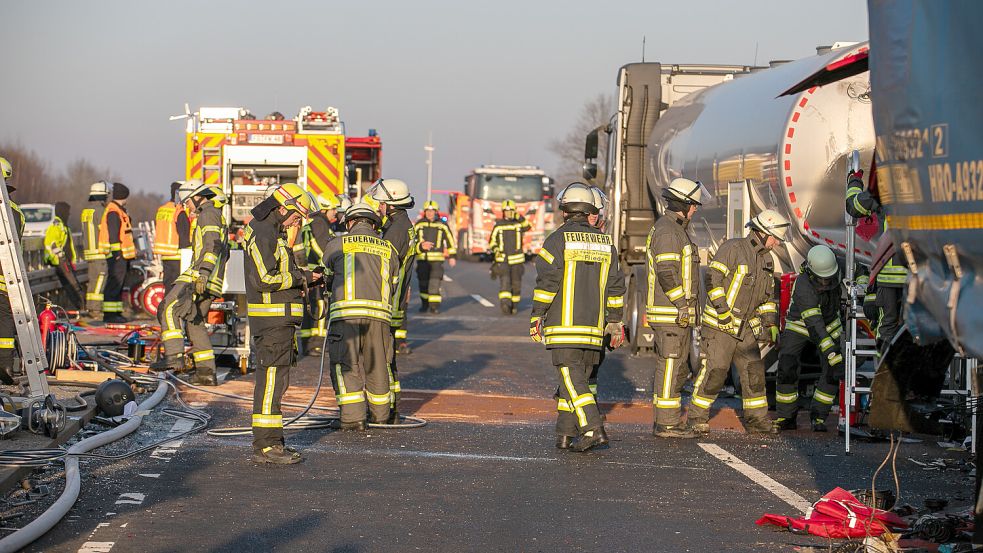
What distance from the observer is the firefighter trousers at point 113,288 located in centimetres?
1958

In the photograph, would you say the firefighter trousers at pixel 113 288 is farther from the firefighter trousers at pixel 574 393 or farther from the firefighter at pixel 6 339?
the firefighter trousers at pixel 574 393

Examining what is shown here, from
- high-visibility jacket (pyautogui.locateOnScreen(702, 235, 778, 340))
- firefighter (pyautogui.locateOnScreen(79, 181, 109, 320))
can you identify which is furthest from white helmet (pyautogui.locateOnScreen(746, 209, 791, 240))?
firefighter (pyautogui.locateOnScreen(79, 181, 109, 320))

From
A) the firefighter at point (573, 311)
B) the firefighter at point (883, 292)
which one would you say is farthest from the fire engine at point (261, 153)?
the firefighter at point (883, 292)

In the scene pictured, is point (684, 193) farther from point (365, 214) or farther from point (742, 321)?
point (365, 214)

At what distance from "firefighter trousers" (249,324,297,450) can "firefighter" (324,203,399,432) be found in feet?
4.12

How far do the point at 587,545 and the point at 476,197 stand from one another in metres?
36.4

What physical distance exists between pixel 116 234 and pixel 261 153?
9.28 feet

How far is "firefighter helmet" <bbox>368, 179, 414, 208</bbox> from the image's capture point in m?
12.6

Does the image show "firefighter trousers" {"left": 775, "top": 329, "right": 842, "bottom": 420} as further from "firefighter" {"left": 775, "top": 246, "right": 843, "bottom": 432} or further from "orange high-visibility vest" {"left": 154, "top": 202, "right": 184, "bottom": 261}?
"orange high-visibility vest" {"left": 154, "top": 202, "right": 184, "bottom": 261}

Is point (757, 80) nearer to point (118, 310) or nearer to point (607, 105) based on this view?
point (118, 310)

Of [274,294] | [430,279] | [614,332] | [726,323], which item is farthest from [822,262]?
[430,279]

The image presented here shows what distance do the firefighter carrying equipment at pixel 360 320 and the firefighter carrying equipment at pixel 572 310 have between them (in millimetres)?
1502

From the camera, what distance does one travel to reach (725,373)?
35.8ft

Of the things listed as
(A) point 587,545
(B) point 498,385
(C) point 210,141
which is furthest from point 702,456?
(C) point 210,141
